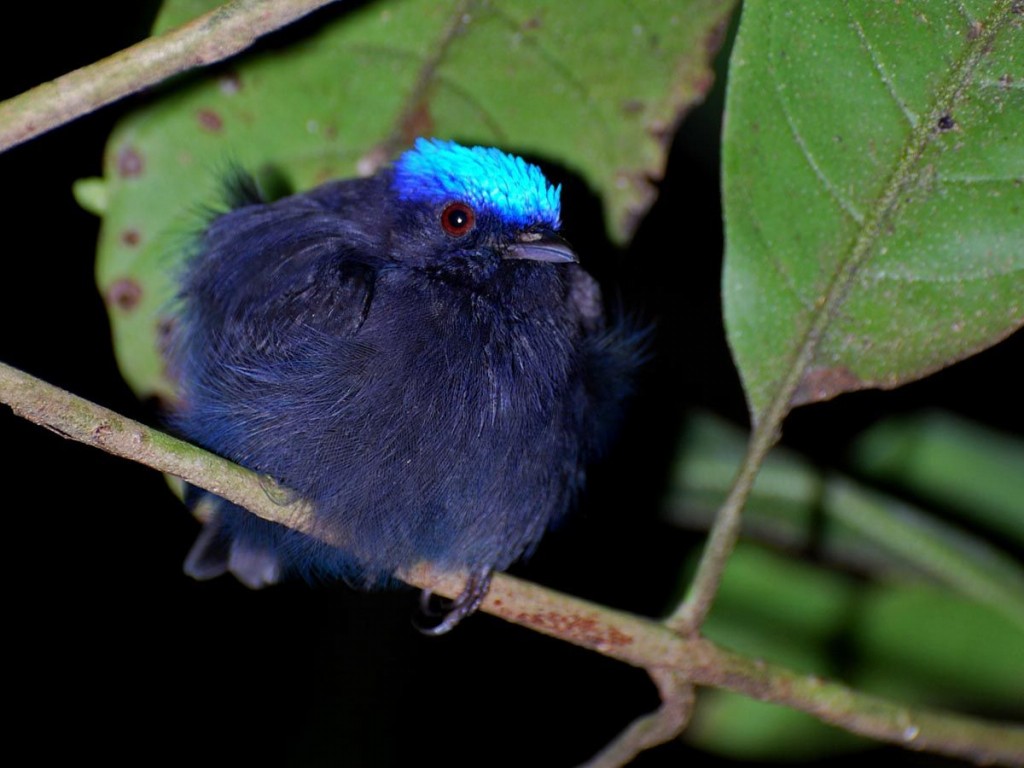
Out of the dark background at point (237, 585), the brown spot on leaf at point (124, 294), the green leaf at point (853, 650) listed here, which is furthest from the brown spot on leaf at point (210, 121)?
the green leaf at point (853, 650)

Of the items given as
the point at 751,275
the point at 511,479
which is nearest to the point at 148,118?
Answer: the point at 511,479

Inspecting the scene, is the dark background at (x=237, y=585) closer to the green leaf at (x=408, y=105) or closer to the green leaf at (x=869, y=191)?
the green leaf at (x=408, y=105)

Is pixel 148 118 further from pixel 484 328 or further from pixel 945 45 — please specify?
pixel 945 45

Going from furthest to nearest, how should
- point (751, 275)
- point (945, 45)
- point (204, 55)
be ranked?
1. point (751, 275)
2. point (945, 45)
3. point (204, 55)

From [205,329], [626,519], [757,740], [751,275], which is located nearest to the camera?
[751,275]

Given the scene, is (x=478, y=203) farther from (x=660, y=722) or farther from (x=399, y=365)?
(x=660, y=722)

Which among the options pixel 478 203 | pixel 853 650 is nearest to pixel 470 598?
pixel 478 203

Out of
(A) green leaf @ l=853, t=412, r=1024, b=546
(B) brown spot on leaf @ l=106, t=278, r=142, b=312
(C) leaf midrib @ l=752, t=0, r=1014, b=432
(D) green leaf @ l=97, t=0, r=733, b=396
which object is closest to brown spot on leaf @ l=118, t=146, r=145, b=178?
(D) green leaf @ l=97, t=0, r=733, b=396
